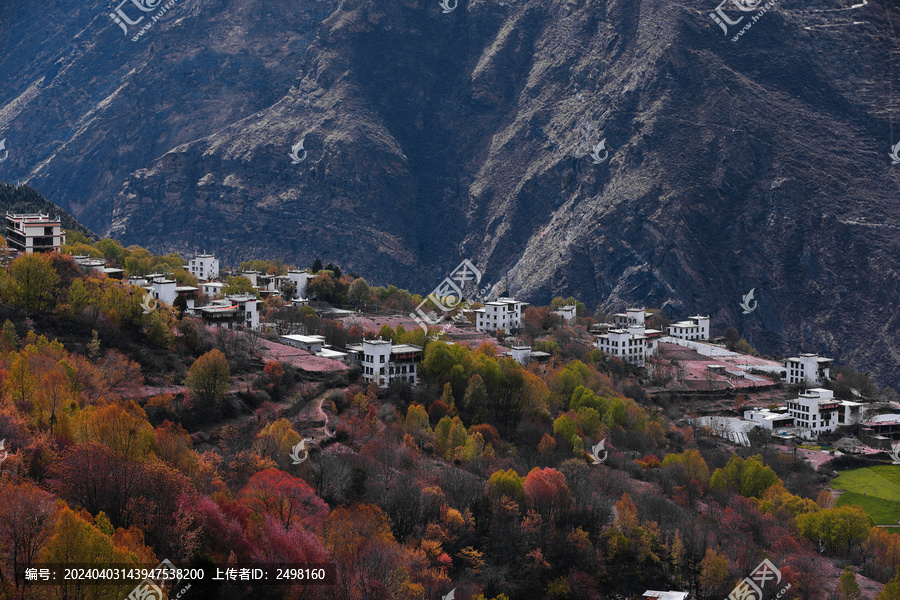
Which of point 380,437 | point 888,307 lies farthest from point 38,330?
point 888,307

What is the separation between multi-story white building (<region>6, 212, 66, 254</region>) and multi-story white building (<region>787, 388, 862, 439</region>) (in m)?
58.2

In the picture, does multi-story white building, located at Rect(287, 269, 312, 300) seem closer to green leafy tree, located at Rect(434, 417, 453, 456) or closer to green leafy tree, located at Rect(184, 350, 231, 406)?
green leafy tree, located at Rect(184, 350, 231, 406)

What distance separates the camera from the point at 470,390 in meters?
64.7

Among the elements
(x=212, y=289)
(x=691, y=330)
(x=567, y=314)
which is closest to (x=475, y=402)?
(x=212, y=289)

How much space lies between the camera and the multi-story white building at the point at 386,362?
213 ft

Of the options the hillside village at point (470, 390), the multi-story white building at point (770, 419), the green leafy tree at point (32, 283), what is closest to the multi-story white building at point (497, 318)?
the hillside village at point (470, 390)

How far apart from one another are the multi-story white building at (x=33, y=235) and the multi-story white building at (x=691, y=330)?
66594mm

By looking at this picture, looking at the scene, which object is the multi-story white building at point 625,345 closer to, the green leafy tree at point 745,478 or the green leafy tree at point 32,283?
the green leafy tree at point 745,478

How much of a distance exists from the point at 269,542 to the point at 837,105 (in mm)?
155834

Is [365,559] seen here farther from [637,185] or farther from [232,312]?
[637,185]

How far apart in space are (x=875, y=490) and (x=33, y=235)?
61.4 metres

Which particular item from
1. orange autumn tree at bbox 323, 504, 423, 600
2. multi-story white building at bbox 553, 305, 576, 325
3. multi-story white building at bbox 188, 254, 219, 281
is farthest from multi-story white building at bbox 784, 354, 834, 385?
orange autumn tree at bbox 323, 504, 423, 600

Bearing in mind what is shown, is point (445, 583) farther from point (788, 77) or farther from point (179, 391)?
point (788, 77)

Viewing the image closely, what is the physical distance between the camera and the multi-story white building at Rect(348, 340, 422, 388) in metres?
64.8
